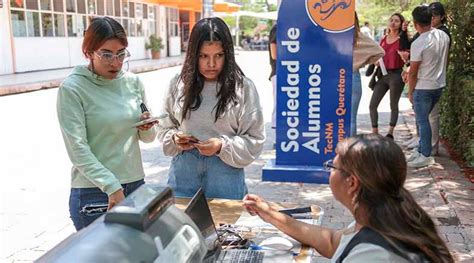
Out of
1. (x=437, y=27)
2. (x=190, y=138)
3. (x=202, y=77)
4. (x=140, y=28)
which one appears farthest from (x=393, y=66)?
(x=140, y=28)

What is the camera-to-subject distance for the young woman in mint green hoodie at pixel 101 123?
195cm

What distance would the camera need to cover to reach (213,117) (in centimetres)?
231

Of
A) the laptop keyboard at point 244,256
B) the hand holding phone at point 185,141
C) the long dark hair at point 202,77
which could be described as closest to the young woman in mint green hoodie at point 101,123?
the hand holding phone at point 185,141

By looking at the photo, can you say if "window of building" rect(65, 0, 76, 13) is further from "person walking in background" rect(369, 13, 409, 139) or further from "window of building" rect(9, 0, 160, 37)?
"person walking in background" rect(369, 13, 409, 139)

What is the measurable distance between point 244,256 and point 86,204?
2.44ft

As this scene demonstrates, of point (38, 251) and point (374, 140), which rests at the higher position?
point (374, 140)

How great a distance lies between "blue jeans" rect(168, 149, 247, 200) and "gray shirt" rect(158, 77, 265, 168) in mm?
56

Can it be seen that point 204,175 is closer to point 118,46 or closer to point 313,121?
point 118,46

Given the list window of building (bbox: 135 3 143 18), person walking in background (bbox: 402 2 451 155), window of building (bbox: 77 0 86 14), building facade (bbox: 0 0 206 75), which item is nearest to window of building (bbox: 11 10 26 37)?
building facade (bbox: 0 0 206 75)

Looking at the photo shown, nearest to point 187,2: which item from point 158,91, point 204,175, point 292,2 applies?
point 158,91

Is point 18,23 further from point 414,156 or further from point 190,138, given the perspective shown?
point 190,138

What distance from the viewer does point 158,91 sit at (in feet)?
40.1

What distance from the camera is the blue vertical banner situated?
4.13m

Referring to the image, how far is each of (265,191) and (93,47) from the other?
302cm
